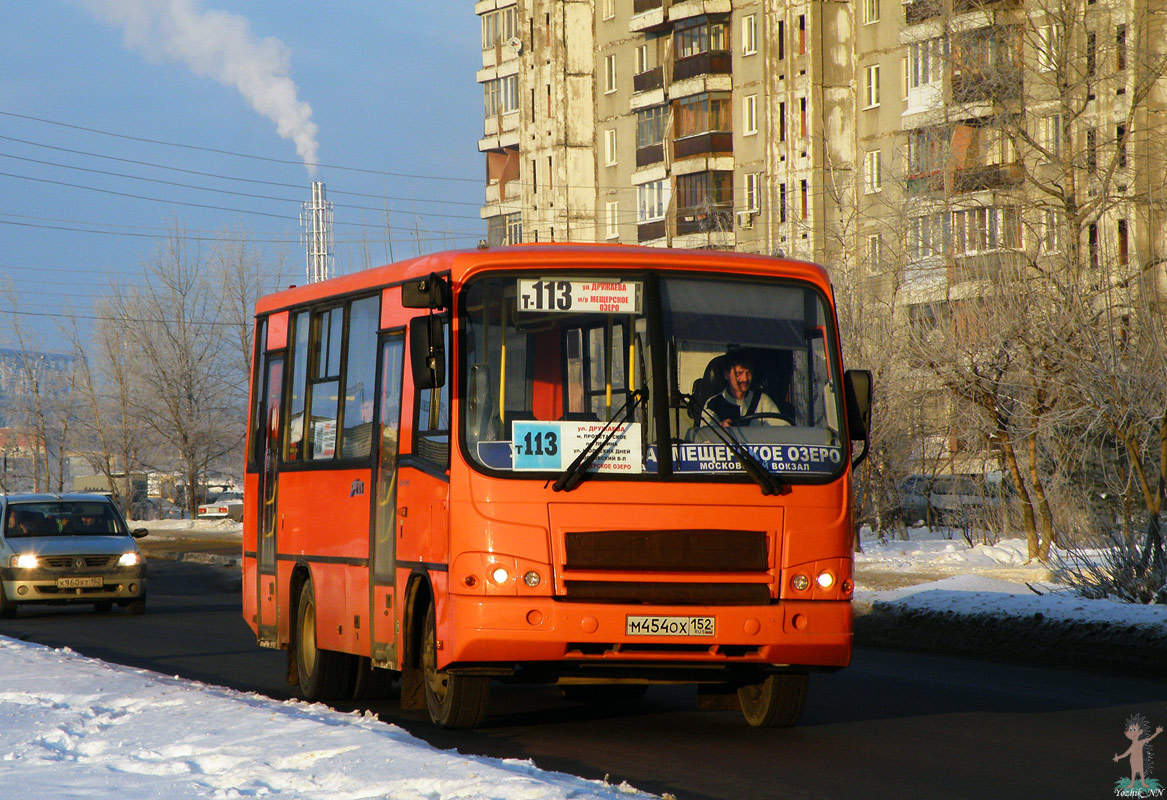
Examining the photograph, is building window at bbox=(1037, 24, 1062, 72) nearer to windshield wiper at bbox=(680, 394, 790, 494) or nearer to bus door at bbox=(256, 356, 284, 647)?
bus door at bbox=(256, 356, 284, 647)

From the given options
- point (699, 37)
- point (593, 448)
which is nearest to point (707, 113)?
point (699, 37)

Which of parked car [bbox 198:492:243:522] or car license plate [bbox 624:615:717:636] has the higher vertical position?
car license plate [bbox 624:615:717:636]

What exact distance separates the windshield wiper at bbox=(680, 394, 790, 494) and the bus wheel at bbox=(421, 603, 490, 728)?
2.02 metres

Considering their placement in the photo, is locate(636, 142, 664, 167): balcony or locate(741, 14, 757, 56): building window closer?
locate(741, 14, 757, 56): building window

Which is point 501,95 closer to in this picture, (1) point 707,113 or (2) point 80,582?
(1) point 707,113

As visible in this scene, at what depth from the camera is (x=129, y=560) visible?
78.4ft

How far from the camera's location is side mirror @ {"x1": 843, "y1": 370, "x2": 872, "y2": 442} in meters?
10.7

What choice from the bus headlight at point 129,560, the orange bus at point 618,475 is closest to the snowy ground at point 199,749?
the orange bus at point 618,475

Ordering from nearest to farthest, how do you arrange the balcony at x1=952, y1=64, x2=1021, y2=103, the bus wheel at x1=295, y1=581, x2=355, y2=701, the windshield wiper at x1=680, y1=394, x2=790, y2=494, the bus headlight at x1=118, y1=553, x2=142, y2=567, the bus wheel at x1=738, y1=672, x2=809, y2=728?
the windshield wiper at x1=680, y1=394, x2=790, y2=494
the bus wheel at x1=738, y1=672, x2=809, y2=728
the bus wheel at x1=295, y1=581, x2=355, y2=701
the bus headlight at x1=118, y1=553, x2=142, y2=567
the balcony at x1=952, y1=64, x2=1021, y2=103

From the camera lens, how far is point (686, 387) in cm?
1019

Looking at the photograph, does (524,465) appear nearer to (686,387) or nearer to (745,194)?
(686,387)

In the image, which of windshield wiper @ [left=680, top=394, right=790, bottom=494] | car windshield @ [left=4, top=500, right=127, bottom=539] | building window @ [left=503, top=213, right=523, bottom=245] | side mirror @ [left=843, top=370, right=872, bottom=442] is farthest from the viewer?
building window @ [left=503, top=213, right=523, bottom=245]

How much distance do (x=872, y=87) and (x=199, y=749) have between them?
55.6 m

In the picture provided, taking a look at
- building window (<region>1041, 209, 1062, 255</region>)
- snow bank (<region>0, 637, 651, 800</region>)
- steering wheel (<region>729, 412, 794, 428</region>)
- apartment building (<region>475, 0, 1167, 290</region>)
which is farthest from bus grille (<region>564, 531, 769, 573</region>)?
building window (<region>1041, 209, 1062, 255</region>)
